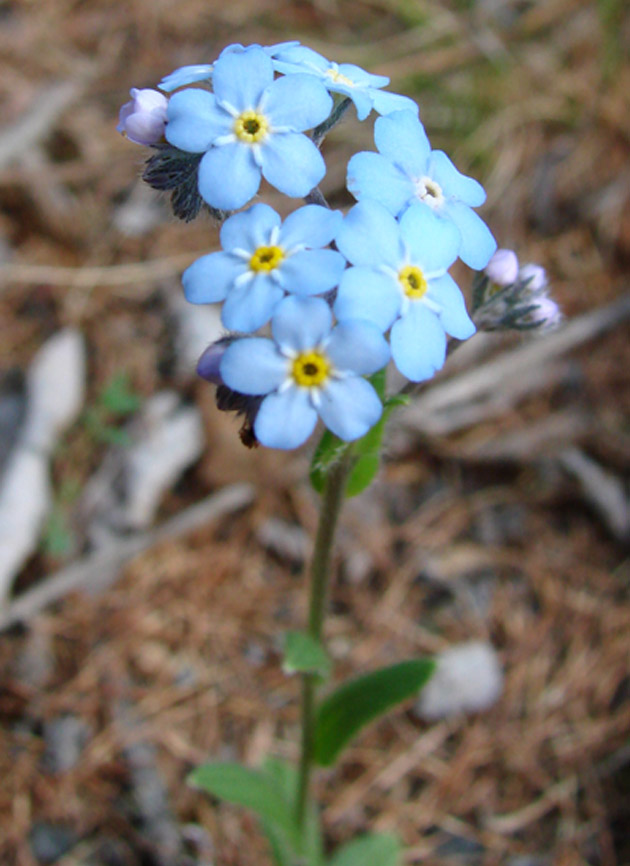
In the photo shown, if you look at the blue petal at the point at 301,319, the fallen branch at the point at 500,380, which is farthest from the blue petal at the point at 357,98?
the fallen branch at the point at 500,380

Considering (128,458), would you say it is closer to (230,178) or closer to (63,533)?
(63,533)

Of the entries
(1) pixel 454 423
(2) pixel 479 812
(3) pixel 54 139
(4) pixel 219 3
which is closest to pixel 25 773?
(2) pixel 479 812

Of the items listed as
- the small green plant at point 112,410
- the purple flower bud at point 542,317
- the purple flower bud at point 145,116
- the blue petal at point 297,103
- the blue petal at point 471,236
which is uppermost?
the blue petal at point 297,103

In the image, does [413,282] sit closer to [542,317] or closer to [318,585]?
[542,317]

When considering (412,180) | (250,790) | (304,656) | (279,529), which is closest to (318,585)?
(304,656)

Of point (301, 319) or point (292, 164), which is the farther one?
point (292, 164)

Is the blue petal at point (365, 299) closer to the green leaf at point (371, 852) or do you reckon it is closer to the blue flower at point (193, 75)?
Answer: the blue flower at point (193, 75)

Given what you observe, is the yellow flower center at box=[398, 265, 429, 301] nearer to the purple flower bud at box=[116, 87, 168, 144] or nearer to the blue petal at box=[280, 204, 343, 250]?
the blue petal at box=[280, 204, 343, 250]

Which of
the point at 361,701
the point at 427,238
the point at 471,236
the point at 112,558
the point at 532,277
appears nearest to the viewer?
the point at 427,238
